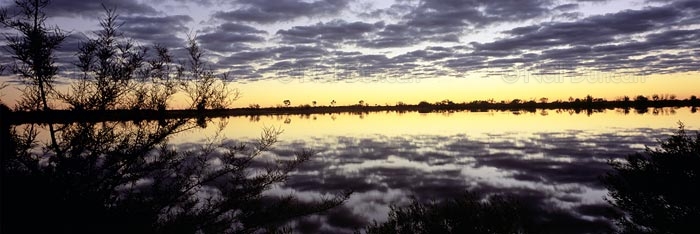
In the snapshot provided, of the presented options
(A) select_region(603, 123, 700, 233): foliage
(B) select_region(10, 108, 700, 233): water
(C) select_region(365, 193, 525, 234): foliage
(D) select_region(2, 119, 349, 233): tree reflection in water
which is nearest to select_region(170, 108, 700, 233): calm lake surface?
(B) select_region(10, 108, 700, 233): water

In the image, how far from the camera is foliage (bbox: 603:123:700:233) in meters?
12.2

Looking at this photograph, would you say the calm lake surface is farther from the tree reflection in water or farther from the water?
the tree reflection in water

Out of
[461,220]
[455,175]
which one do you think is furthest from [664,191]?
[455,175]

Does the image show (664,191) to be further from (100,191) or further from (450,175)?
(100,191)

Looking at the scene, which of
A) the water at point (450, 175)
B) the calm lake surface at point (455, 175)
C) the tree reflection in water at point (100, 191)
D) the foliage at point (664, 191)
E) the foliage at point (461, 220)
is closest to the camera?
the tree reflection in water at point (100, 191)

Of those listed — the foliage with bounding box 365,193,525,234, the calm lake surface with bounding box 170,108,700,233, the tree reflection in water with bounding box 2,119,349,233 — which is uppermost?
the tree reflection in water with bounding box 2,119,349,233

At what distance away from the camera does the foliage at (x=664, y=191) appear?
12.2 m

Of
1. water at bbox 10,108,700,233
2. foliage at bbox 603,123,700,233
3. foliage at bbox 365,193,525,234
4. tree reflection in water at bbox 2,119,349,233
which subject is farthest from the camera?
water at bbox 10,108,700,233

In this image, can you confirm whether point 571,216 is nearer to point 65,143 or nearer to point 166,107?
point 166,107

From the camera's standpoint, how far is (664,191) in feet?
43.1

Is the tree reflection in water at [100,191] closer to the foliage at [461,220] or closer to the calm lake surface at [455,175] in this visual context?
the calm lake surface at [455,175]

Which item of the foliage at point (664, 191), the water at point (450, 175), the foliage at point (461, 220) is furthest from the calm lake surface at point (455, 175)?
the foliage at point (664, 191)

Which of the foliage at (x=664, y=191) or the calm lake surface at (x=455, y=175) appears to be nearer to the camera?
the foliage at (x=664, y=191)

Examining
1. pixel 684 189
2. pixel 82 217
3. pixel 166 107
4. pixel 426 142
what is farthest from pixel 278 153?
pixel 684 189
